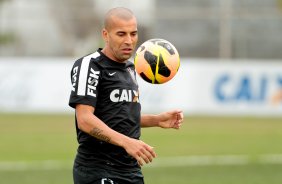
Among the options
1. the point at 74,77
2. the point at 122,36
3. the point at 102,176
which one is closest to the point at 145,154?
the point at 102,176

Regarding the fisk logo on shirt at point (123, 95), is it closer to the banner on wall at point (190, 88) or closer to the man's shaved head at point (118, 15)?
the man's shaved head at point (118, 15)

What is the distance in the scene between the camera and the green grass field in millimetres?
14469

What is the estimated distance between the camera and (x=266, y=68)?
29219 millimetres

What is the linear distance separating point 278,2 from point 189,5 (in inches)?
142

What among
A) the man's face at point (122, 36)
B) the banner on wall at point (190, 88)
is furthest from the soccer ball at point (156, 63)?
the banner on wall at point (190, 88)

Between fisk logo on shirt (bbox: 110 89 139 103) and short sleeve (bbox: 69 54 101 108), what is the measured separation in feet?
0.67

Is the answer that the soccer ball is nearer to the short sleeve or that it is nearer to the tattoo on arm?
the short sleeve

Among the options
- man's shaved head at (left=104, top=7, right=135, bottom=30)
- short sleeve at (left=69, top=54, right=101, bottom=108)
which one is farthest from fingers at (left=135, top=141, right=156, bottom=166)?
man's shaved head at (left=104, top=7, right=135, bottom=30)

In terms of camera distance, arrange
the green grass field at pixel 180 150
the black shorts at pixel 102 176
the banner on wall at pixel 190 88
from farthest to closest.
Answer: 1. the banner on wall at pixel 190 88
2. the green grass field at pixel 180 150
3. the black shorts at pixel 102 176

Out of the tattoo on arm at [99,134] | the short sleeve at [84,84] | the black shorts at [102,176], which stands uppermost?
the short sleeve at [84,84]

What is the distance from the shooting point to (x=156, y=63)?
7.54 m

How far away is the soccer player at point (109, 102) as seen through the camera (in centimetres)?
720

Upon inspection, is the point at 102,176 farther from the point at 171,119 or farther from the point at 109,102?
the point at 171,119

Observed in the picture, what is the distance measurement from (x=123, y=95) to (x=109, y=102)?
0.47ft
